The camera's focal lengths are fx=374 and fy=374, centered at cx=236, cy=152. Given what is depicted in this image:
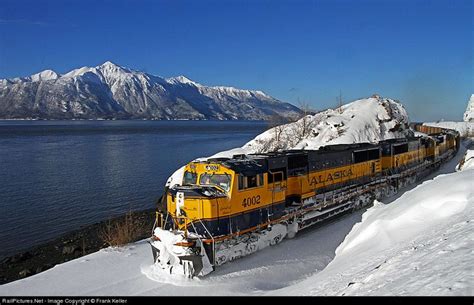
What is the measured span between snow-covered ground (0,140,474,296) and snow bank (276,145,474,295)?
1 centimetres

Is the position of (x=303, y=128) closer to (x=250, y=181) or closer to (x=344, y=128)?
(x=344, y=128)

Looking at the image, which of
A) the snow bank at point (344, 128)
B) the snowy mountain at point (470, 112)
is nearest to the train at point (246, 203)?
the snow bank at point (344, 128)

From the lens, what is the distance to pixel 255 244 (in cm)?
1234

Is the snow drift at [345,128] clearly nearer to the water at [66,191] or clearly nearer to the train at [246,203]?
the water at [66,191]

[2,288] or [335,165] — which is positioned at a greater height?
[335,165]

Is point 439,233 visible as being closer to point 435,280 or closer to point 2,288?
point 435,280

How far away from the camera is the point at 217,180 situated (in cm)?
1195

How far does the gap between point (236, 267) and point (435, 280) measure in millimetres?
7006

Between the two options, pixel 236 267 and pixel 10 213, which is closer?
pixel 236 267

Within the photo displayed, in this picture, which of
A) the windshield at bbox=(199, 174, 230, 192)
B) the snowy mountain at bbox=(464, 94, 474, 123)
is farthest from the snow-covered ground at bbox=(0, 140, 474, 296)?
the snowy mountain at bbox=(464, 94, 474, 123)

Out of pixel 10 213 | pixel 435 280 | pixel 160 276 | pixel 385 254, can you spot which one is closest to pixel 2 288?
pixel 160 276

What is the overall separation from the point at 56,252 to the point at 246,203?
11.5 meters

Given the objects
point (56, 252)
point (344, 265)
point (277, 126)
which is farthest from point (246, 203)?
point (277, 126)

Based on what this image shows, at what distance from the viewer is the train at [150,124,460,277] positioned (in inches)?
425
